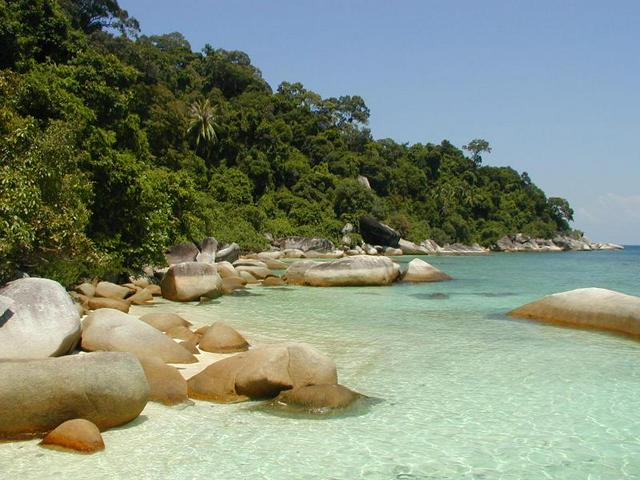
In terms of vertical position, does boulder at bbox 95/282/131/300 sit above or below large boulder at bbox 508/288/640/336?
below

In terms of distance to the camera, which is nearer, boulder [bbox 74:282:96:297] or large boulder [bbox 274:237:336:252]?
boulder [bbox 74:282:96:297]

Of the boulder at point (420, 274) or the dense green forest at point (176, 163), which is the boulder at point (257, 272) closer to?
the dense green forest at point (176, 163)

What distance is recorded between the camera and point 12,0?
1022 inches

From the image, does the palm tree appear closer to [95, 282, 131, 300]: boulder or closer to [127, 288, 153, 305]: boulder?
[127, 288, 153, 305]: boulder

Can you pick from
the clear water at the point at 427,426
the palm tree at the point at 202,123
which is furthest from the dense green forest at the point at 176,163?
the clear water at the point at 427,426

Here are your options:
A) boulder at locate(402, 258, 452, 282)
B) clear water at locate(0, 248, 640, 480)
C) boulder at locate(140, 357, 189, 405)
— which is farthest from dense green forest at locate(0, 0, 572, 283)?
boulder at locate(402, 258, 452, 282)

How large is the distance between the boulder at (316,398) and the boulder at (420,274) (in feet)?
59.5

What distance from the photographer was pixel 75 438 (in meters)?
5.29

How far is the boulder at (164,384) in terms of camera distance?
269 inches

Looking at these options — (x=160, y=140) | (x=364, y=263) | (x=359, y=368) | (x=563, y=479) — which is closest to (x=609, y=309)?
(x=359, y=368)

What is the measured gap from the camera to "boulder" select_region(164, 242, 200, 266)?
25.6m

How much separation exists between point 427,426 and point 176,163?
46.3 meters

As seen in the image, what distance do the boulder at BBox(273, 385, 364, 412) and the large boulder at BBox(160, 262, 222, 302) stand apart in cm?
1065

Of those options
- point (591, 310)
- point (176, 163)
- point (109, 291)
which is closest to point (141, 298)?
point (109, 291)
